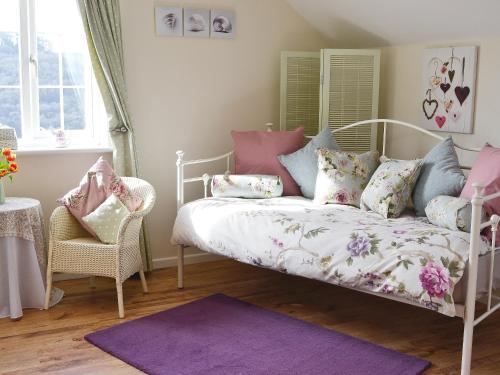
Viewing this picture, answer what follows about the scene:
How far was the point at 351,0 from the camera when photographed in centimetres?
410

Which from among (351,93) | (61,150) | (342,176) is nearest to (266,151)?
(342,176)

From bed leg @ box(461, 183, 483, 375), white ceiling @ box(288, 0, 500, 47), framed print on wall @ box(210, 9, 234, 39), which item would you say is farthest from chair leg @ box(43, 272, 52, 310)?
white ceiling @ box(288, 0, 500, 47)

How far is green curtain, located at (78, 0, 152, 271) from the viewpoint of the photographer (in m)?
3.84

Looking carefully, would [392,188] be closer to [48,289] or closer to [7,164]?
[48,289]

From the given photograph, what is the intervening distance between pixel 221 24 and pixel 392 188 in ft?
5.68

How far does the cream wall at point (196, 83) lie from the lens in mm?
4152

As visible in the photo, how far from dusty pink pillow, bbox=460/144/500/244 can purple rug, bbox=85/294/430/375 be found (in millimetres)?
750

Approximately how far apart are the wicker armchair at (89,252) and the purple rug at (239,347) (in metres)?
0.32

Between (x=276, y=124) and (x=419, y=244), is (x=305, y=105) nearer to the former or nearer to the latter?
(x=276, y=124)

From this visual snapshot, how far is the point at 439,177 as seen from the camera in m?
3.30

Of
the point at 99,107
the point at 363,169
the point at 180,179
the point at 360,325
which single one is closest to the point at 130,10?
the point at 99,107

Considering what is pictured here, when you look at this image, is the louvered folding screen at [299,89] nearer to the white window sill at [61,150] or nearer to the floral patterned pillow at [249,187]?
the floral patterned pillow at [249,187]

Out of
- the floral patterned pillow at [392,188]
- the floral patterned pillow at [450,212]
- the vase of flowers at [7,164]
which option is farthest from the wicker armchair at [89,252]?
the floral patterned pillow at [450,212]

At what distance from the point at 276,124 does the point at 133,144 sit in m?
1.11
